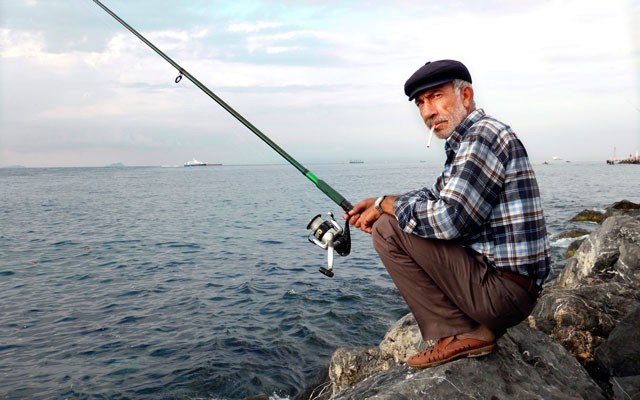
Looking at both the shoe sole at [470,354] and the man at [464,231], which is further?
the shoe sole at [470,354]

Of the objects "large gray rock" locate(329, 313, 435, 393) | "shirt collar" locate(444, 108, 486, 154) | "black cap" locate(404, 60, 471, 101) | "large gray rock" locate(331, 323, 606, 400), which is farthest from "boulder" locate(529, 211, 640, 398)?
"black cap" locate(404, 60, 471, 101)

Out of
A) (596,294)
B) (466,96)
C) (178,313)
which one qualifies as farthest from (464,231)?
(178,313)

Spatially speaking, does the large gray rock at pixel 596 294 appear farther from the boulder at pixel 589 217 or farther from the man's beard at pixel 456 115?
the boulder at pixel 589 217

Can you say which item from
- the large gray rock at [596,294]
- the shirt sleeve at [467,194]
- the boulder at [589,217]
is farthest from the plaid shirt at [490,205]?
the boulder at [589,217]

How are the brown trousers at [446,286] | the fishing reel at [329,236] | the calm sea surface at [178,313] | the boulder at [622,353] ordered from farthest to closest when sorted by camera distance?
the calm sea surface at [178,313] → the boulder at [622,353] → the fishing reel at [329,236] → the brown trousers at [446,286]

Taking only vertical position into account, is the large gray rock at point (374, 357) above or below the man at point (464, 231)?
below

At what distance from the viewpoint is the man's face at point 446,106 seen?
3.62m

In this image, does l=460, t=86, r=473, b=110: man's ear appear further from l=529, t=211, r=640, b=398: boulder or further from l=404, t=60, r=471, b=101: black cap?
l=529, t=211, r=640, b=398: boulder

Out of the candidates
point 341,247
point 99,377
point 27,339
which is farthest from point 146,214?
point 341,247

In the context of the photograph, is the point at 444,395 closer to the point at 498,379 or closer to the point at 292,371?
the point at 498,379

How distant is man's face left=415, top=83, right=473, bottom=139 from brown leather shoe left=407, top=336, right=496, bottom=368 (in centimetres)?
158

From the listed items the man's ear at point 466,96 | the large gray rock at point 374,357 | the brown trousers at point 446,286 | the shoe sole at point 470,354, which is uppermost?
the man's ear at point 466,96

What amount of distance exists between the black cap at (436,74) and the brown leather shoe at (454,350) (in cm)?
194

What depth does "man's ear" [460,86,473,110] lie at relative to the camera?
3.63m
